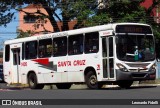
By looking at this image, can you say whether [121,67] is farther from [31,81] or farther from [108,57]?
[31,81]

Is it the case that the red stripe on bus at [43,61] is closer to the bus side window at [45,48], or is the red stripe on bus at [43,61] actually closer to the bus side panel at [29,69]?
the bus side window at [45,48]

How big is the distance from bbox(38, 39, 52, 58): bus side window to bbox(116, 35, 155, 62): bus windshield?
5.34 meters

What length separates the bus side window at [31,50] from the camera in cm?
2825

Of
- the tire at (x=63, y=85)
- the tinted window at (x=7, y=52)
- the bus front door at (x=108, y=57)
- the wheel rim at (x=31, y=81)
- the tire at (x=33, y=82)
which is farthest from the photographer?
the tinted window at (x=7, y=52)

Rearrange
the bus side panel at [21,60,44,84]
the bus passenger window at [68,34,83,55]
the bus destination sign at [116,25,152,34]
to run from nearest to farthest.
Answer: the bus destination sign at [116,25,152,34] < the bus passenger window at [68,34,83,55] < the bus side panel at [21,60,44,84]

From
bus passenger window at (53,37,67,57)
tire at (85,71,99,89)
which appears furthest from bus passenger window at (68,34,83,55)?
tire at (85,71,99,89)

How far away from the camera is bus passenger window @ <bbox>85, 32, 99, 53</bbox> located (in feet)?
77.5

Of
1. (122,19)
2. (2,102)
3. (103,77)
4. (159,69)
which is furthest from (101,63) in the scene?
(159,69)

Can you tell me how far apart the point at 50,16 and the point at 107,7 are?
23.8ft

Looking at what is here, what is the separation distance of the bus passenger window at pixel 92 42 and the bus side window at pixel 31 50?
16.2 feet

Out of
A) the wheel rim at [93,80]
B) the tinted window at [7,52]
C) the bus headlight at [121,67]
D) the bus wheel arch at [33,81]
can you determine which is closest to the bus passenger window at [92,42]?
the wheel rim at [93,80]

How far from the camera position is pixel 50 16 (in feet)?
158

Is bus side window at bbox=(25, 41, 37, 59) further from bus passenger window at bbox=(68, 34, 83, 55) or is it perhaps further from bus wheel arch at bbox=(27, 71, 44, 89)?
bus passenger window at bbox=(68, 34, 83, 55)

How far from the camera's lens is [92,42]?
23.9 m
